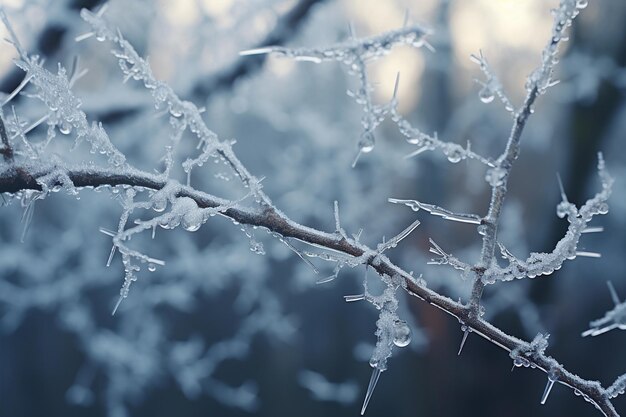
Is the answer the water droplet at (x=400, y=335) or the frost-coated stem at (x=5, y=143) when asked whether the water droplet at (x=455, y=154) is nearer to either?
the water droplet at (x=400, y=335)

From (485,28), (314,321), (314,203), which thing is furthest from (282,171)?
(314,321)

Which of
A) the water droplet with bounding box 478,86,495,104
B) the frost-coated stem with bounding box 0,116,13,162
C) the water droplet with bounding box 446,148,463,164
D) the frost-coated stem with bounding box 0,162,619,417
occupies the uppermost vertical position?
the water droplet with bounding box 478,86,495,104

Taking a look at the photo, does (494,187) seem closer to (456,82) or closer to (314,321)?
(314,321)

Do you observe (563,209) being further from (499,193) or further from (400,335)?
(400,335)

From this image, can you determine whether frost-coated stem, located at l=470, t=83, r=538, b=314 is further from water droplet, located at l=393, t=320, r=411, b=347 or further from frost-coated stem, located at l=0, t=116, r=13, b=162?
frost-coated stem, located at l=0, t=116, r=13, b=162

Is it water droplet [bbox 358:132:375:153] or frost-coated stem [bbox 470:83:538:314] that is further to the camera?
water droplet [bbox 358:132:375:153]

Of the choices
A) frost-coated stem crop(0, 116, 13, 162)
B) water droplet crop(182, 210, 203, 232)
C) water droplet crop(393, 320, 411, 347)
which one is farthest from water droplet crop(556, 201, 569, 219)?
frost-coated stem crop(0, 116, 13, 162)

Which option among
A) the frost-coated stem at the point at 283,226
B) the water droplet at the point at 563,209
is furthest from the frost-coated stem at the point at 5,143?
the water droplet at the point at 563,209

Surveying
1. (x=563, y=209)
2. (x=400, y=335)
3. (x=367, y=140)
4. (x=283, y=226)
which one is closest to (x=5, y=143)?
(x=283, y=226)
